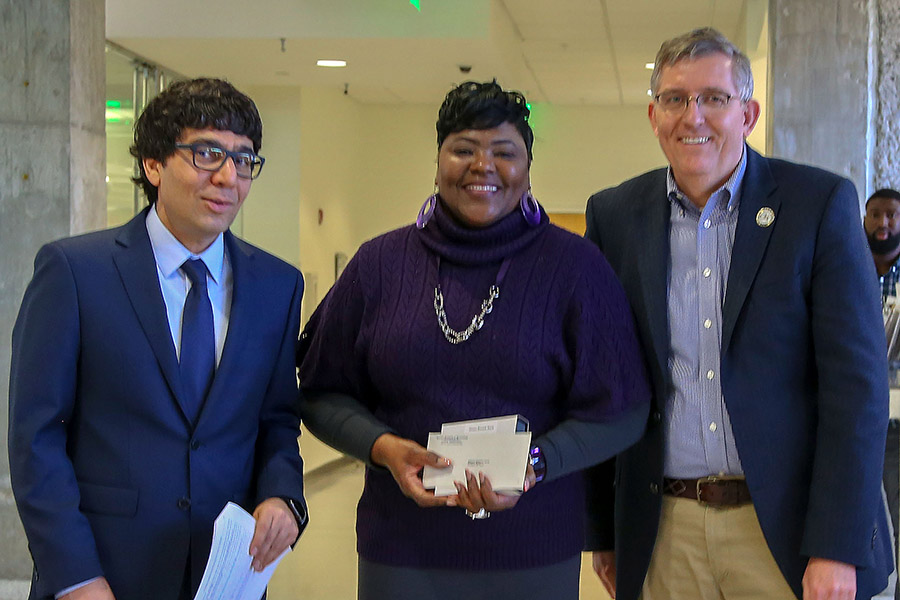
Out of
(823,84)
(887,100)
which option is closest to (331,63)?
(823,84)

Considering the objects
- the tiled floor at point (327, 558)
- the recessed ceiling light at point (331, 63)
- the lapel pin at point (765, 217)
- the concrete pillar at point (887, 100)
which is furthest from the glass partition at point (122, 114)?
the lapel pin at point (765, 217)

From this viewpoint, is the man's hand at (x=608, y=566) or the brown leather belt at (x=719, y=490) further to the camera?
the man's hand at (x=608, y=566)

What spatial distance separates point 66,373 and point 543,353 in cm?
91

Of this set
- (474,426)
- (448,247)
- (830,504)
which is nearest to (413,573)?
(474,426)

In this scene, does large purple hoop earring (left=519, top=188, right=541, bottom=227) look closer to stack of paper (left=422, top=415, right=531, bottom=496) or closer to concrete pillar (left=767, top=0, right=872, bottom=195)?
stack of paper (left=422, top=415, right=531, bottom=496)

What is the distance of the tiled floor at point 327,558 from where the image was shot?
5.34 metres

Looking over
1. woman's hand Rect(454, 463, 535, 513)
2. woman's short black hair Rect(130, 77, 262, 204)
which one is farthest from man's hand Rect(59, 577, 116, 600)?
woman's short black hair Rect(130, 77, 262, 204)

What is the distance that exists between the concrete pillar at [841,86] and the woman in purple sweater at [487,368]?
2590 millimetres

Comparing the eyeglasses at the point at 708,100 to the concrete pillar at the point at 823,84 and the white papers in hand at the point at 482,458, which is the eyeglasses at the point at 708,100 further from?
the concrete pillar at the point at 823,84

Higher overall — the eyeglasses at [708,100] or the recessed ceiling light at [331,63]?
the recessed ceiling light at [331,63]

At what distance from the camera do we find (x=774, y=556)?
2.02 m

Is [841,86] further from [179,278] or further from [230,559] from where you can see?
[230,559]

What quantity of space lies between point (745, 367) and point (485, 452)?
62cm

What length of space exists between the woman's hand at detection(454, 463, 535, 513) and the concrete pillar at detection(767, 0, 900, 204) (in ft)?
9.77
